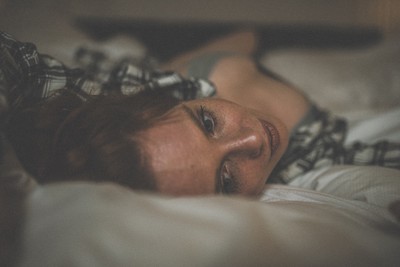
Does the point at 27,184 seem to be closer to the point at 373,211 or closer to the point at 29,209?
the point at 29,209

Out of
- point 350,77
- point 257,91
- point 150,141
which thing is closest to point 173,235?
point 150,141

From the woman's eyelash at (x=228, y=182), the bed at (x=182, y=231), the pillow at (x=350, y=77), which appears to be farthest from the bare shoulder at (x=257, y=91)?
the bed at (x=182, y=231)

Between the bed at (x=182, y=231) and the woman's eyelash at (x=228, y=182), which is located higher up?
the bed at (x=182, y=231)

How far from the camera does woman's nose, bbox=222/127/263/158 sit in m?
0.51

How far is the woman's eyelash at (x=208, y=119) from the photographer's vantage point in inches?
21.1

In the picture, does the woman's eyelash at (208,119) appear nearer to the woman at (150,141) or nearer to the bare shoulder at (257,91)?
the woman at (150,141)

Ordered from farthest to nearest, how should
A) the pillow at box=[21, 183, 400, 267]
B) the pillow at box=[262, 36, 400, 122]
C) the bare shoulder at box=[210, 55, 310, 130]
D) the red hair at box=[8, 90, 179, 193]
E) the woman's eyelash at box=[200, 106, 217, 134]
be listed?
the pillow at box=[262, 36, 400, 122]
the bare shoulder at box=[210, 55, 310, 130]
the woman's eyelash at box=[200, 106, 217, 134]
the red hair at box=[8, 90, 179, 193]
the pillow at box=[21, 183, 400, 267]

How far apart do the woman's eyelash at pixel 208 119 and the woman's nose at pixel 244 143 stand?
0.12 ft

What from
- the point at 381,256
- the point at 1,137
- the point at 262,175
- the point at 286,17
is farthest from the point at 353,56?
the point at 1,137

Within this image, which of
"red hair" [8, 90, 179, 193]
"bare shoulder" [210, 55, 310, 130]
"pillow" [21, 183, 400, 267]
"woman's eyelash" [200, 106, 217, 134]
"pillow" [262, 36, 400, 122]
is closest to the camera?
"pillow" [21, 183, 400, 267]

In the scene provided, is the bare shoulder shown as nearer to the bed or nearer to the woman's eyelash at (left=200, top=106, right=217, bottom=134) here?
the woman's eyelash at (left=200, top=106, right=217, bottom=134)

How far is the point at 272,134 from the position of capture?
0.62 meters

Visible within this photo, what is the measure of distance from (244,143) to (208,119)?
9 cm

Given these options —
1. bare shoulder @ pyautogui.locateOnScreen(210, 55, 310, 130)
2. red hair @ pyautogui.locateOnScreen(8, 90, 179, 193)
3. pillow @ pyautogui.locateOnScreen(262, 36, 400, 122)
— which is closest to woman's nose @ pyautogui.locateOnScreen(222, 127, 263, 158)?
red hair @ pyautogui.locateOnScreen(8, 90, 179, 193)
